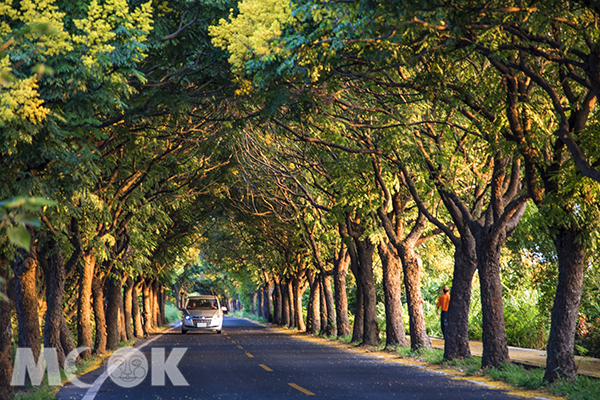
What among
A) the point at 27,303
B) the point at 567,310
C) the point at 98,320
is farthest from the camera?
the point at 98,320

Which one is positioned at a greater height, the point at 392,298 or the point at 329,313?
the point at 392,298

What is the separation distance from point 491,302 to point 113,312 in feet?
57.6

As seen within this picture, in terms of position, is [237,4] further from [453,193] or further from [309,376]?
[309,376]

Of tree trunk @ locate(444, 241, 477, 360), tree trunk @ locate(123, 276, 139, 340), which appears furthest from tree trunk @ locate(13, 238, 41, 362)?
tree trunk @ locate(123, 276, 139, 340)

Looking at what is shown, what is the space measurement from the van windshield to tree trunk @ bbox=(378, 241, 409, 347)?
20.1m

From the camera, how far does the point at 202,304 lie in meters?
42.3

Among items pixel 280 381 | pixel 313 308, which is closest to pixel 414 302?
pixel 280 381

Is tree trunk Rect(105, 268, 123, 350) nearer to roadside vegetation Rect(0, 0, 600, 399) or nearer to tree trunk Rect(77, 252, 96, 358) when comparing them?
roadside vegetation Rect(0, 0, 600, 399)

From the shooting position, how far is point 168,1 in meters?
11.6

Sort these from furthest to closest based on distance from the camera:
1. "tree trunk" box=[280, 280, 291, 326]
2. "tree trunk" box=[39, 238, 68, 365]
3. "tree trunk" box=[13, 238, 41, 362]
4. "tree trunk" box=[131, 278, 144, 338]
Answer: "tree trunk" box=[280, 280, 291, 326] < "tree trunk" box=[131, 278, 144, 338] < "tree trunk" box=[39, 238, 68, 365] < "tree trunk" box=[13, 238, 41, 362]

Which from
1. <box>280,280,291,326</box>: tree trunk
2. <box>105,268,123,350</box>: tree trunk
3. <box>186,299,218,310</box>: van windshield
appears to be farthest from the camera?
<box>280,280,291,326</box>: tree trunk

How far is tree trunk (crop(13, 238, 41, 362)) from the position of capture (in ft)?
47.8

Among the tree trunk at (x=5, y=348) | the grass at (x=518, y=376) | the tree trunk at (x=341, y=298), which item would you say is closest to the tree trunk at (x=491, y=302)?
the grass at (x=518, y=376)

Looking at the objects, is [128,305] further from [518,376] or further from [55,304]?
[518,376]
